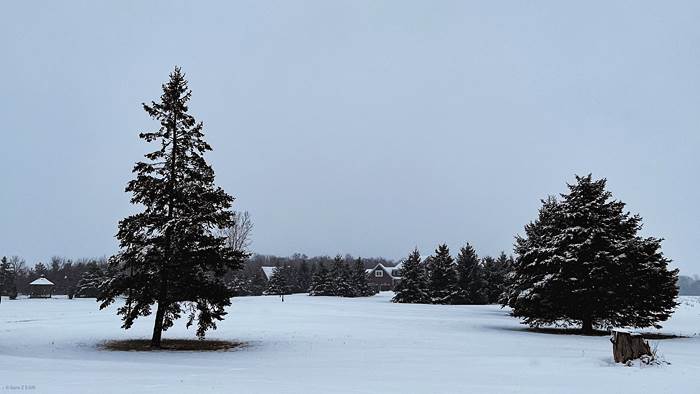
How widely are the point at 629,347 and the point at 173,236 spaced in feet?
52.8

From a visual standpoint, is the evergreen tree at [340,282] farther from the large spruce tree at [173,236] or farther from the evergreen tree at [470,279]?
the large spruce tree at [173,236]

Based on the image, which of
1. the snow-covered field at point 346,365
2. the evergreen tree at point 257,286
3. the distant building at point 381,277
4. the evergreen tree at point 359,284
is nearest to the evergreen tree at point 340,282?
the evergreen tree at point 359,284

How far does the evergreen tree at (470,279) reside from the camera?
71125 mm

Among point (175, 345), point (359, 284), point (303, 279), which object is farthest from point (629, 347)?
point (303, 279)

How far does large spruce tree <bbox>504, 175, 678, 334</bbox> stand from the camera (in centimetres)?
2866

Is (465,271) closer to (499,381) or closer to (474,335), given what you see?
(474,335)

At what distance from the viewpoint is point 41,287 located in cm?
9650

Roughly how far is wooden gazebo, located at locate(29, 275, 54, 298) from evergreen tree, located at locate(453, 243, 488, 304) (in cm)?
6976

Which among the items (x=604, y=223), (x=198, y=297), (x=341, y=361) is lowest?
(x=341, y=361)

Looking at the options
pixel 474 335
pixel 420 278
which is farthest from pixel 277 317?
pixel 420 278

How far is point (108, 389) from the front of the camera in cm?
1055

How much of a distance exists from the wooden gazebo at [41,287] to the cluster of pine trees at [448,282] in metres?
62.8

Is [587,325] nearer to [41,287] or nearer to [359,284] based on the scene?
[359,284]

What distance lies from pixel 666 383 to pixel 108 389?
1195 centimetres
